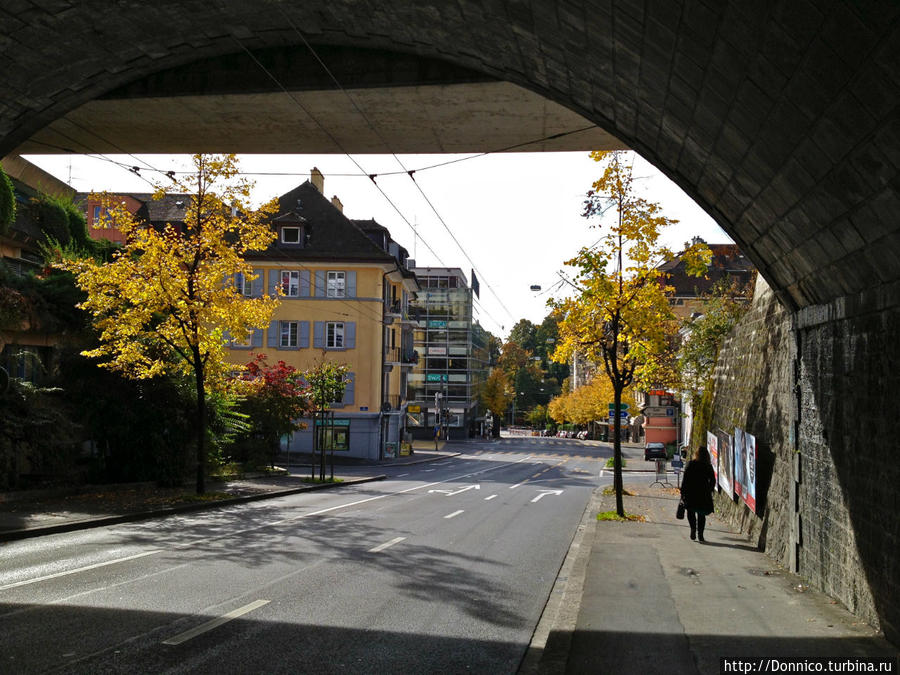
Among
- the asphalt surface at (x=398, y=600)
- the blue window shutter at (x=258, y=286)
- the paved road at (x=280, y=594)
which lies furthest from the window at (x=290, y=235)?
the asphalt surface at (x=398, y=600)

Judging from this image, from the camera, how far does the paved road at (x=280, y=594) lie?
669 cm

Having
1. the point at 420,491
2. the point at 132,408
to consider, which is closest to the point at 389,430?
the point at 420,491

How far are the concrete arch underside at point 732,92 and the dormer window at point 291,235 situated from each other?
36.6 m

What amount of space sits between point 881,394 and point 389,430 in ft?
153

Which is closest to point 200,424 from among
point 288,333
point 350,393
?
point 350,393

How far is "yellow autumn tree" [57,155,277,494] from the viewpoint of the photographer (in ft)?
63.7

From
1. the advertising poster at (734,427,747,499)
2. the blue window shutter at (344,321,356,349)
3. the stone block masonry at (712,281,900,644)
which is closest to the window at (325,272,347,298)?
the blue window shutter at (344,321,356,349)

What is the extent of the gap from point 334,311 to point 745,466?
3724cm

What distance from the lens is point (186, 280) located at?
1975 cm

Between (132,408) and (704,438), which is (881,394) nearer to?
(704,438)

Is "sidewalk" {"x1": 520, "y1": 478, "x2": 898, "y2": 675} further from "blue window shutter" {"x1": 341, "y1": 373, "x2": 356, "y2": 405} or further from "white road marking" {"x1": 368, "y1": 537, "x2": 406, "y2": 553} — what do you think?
"blue window shutter" {"x1": 341, "y1": 373, "x2": 356, "y2": 405}

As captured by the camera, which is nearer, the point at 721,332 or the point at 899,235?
the point at 899,235

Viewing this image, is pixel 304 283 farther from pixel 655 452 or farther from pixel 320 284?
pixel 655 452

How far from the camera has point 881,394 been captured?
22.3 feet
